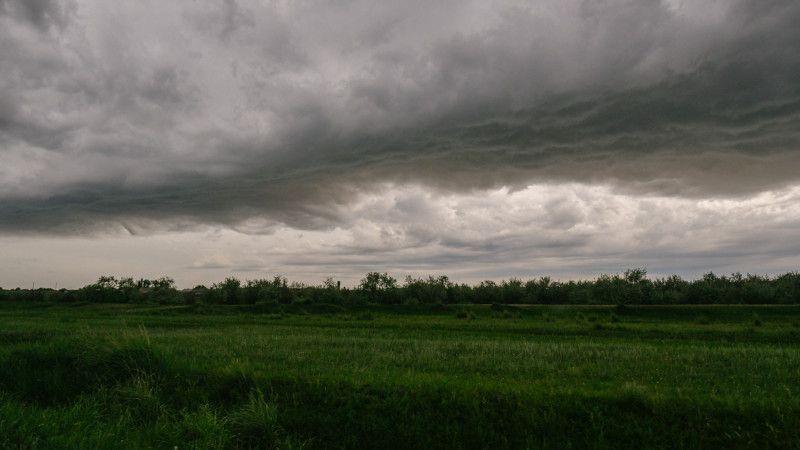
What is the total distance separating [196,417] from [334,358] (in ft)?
18.5

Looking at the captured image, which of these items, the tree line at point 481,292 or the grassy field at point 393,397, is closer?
the grassy field at point 393,397

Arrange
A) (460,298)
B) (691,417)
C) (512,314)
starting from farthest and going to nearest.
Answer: (460,298), (512,314), (691,417)

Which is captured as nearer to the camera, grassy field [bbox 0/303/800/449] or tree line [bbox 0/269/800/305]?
grassy field [bbox 0/303/800/449]

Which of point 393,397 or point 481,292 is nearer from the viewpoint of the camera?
point 393,397

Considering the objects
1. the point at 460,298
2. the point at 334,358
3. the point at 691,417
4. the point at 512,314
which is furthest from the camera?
the point at 460,298

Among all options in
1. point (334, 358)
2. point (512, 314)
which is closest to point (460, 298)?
point (512, 314)

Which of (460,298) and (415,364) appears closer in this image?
(415,364)

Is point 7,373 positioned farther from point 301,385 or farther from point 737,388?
point 737,388

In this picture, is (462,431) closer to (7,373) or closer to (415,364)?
(415,364)

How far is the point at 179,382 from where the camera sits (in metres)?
12.9

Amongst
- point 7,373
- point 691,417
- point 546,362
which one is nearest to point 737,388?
point 691,417

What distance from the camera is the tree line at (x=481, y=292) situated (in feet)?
206

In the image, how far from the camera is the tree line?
206 feet

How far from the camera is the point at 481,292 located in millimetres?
84625
